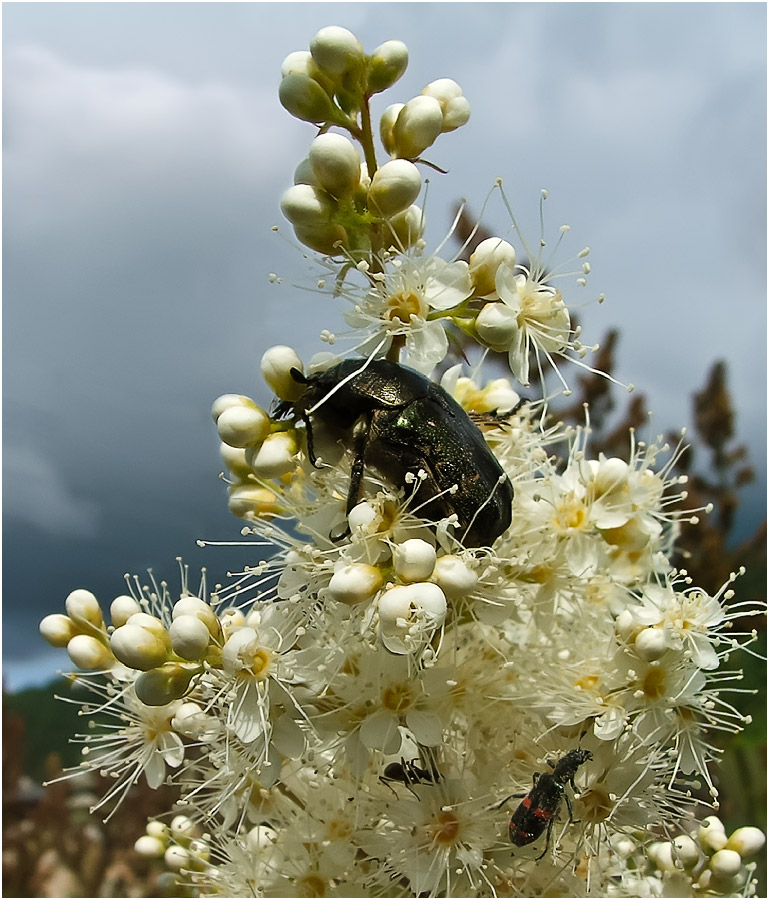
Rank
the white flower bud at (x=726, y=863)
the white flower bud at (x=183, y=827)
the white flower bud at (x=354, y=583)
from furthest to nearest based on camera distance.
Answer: the white flower bud at (x=183, y=827) < the white flower bud at (x=726, y=863) < the white flower bud at (x=354, y=583)

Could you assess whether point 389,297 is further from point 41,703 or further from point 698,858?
point 41,703

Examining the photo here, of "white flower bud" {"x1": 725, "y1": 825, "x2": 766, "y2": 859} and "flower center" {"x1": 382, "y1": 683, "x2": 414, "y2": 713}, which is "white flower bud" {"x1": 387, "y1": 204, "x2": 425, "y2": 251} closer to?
"flower center" {"x1": 382, "y1": 683, "x2": 414, "y2": 713}

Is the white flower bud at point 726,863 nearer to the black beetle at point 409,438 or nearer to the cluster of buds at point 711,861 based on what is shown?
the cluster of buds at point 711,861

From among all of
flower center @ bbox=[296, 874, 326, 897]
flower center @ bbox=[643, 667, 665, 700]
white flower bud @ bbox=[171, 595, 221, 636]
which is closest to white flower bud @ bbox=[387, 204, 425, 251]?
white flower bud @ bbox=[171, 595, 221, 636]

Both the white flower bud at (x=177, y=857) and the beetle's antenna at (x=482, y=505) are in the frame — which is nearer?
the beetle's antenna at (x=482, y=505)

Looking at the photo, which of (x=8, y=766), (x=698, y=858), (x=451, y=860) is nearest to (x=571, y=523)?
(x=451, y=860)

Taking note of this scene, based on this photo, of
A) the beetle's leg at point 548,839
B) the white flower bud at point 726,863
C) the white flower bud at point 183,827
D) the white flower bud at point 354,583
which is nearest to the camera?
the white flower bud at point 354,583

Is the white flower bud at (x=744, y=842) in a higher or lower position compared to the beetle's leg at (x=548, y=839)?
lower

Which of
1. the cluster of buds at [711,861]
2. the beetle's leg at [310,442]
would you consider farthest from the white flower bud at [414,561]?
the cluster of buds at [711,861]
